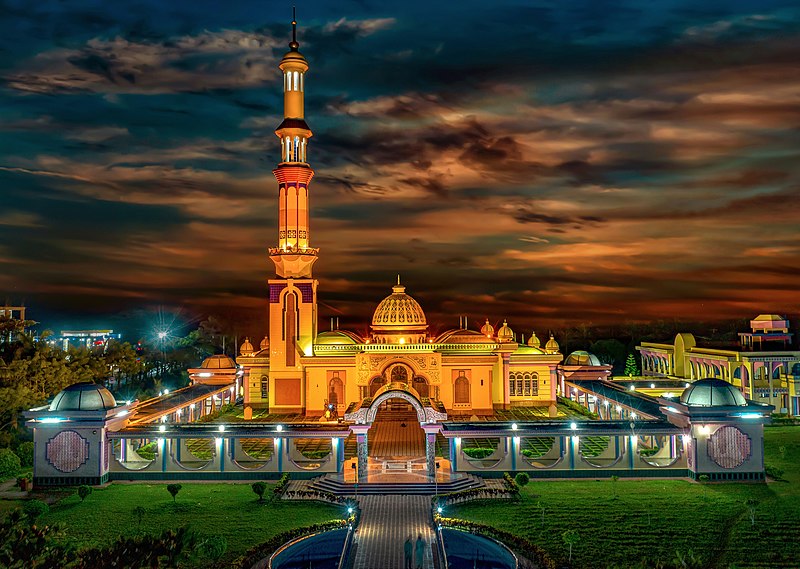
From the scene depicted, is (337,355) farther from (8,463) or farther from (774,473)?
(774,473)

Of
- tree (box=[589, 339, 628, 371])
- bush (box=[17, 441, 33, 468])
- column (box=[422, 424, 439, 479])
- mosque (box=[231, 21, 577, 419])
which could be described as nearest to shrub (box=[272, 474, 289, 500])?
column (box=[422, 424, 439, 479])

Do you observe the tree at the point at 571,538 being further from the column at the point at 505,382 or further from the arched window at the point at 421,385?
the column at the point at 505,382

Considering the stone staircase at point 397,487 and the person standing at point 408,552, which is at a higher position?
the stone staircase at point 397,487

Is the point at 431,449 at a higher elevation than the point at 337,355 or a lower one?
lower

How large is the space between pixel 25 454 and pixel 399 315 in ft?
78.6

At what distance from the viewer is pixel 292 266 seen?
47031mm

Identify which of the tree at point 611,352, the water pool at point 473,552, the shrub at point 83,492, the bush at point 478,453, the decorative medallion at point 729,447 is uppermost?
the tree at point 611,352

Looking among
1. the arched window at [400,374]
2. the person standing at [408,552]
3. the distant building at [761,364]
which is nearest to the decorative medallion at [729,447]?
the person standing at [408,552]

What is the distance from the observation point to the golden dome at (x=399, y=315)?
160ft

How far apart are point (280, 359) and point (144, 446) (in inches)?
476

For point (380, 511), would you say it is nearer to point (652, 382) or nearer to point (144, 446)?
point (144, 446)

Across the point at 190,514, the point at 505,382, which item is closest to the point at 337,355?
the point at 505,382

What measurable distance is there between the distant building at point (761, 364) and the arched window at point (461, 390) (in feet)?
57.4

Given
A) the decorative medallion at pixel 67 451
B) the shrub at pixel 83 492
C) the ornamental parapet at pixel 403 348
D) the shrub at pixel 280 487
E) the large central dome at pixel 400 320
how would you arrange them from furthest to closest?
the large central dome at pixel 400 320, the ornamental parapet at pixel 403 348, the decorative medallion at pixel 67 451, the shrub at pixel 280 487, the shrub at pixel 83 492
